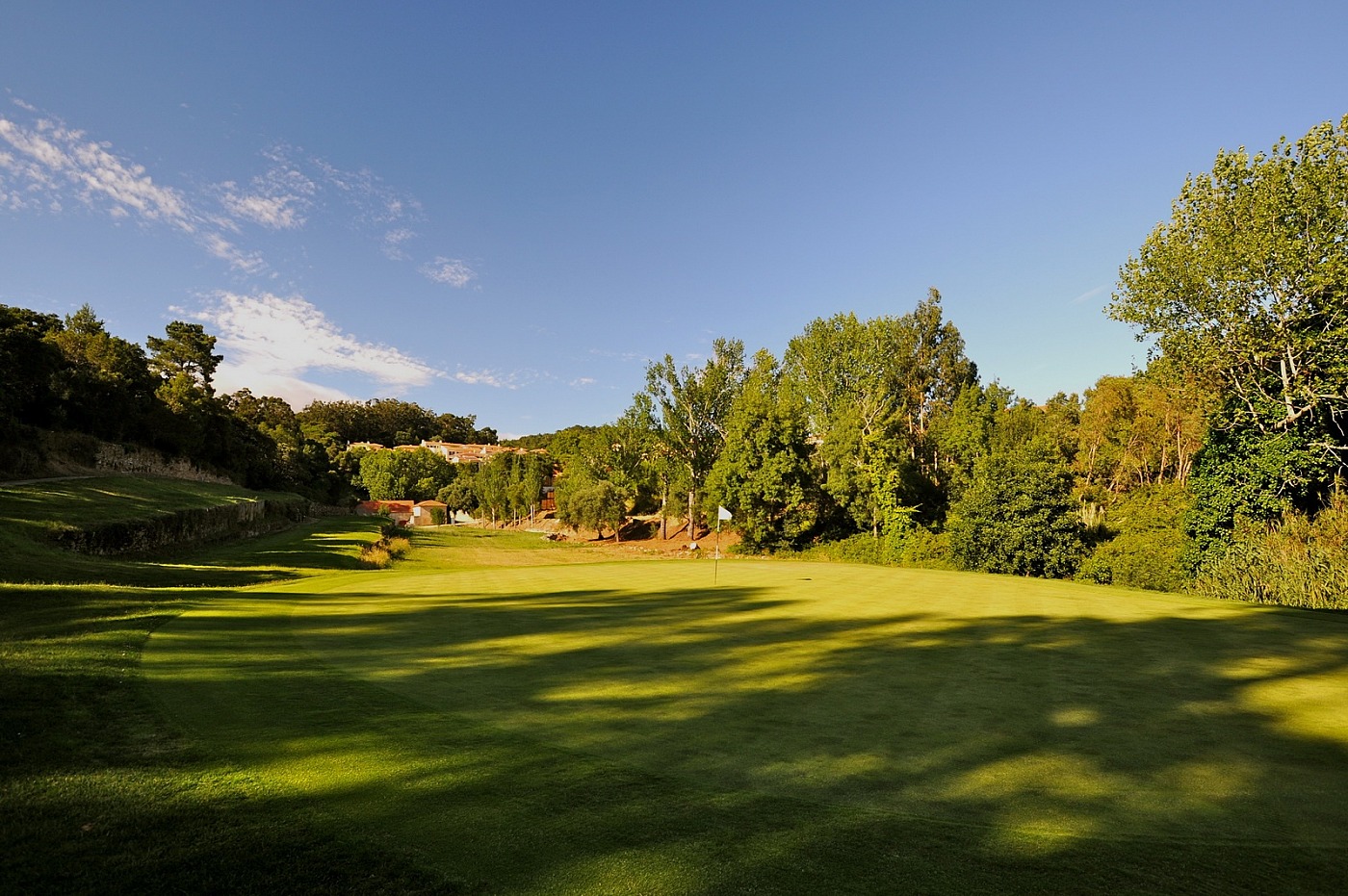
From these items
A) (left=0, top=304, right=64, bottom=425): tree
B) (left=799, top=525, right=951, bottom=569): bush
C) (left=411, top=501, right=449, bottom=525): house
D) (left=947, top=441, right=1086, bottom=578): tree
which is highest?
(left=0, top=304, right=64, bottom=425): tree

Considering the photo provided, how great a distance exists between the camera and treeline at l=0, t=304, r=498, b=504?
3020 cm

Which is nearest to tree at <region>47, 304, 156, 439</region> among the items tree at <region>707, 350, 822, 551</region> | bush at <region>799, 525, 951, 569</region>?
tree at <region>707, 350, 822, 551</region>

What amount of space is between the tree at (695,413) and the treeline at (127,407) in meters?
37.1

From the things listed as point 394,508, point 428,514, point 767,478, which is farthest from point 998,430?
point 394,508

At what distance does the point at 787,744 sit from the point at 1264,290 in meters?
30.5

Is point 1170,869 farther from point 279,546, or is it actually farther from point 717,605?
point 279,546

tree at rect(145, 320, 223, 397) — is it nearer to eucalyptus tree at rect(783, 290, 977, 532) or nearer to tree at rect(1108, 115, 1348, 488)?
eucalyptus tree at rect(783, 290, 977, 532)

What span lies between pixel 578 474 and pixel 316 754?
69.7m

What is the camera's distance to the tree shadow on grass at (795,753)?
3.72m

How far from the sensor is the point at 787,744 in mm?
5820

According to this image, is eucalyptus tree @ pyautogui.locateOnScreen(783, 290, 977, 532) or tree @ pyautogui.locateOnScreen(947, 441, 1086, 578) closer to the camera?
tree @ pyautogui.locateOnScreen(947, 441, 1086, 578)

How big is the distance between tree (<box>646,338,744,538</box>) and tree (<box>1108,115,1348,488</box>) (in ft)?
108

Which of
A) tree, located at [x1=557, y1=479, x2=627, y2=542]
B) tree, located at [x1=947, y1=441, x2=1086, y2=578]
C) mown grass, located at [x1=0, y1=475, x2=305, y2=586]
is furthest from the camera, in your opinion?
tree, located at [x1=557, y1=479, x2=627, y2=542]

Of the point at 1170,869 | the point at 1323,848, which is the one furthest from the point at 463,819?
the point at 1323,848
